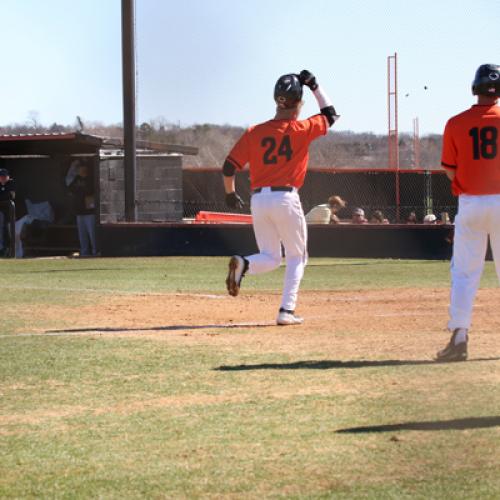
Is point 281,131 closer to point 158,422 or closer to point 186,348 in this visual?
point 186,348

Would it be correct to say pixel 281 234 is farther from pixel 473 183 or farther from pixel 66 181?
pixel 66 181

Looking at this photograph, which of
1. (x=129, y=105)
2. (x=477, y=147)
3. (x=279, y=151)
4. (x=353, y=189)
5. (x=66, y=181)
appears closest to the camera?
(x=477, y=147)

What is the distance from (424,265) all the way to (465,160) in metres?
12.5

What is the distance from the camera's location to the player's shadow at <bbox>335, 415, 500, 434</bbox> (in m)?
6.35

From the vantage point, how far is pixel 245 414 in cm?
691

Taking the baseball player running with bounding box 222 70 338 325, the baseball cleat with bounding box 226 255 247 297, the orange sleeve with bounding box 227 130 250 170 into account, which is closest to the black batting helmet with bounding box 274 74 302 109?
the baseball player running with bounding box 222 70 338 325

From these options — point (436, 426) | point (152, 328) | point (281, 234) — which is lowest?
point (152, 328)

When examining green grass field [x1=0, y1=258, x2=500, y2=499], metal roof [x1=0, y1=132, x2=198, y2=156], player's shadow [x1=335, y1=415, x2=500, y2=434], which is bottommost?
green grass field [x1=0, y1=258, x2=500, y2=499]

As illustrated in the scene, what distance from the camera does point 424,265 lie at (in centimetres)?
2131

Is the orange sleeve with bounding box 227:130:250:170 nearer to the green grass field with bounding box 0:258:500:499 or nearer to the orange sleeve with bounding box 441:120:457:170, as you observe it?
the green grass field with bounding box 0:258:500:499

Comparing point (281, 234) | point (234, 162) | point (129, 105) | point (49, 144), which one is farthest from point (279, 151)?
point (49, 144)

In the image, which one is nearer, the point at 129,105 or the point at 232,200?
the point at 232,200

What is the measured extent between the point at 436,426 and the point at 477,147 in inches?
120

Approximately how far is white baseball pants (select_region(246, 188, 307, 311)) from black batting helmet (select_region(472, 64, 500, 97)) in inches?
106
